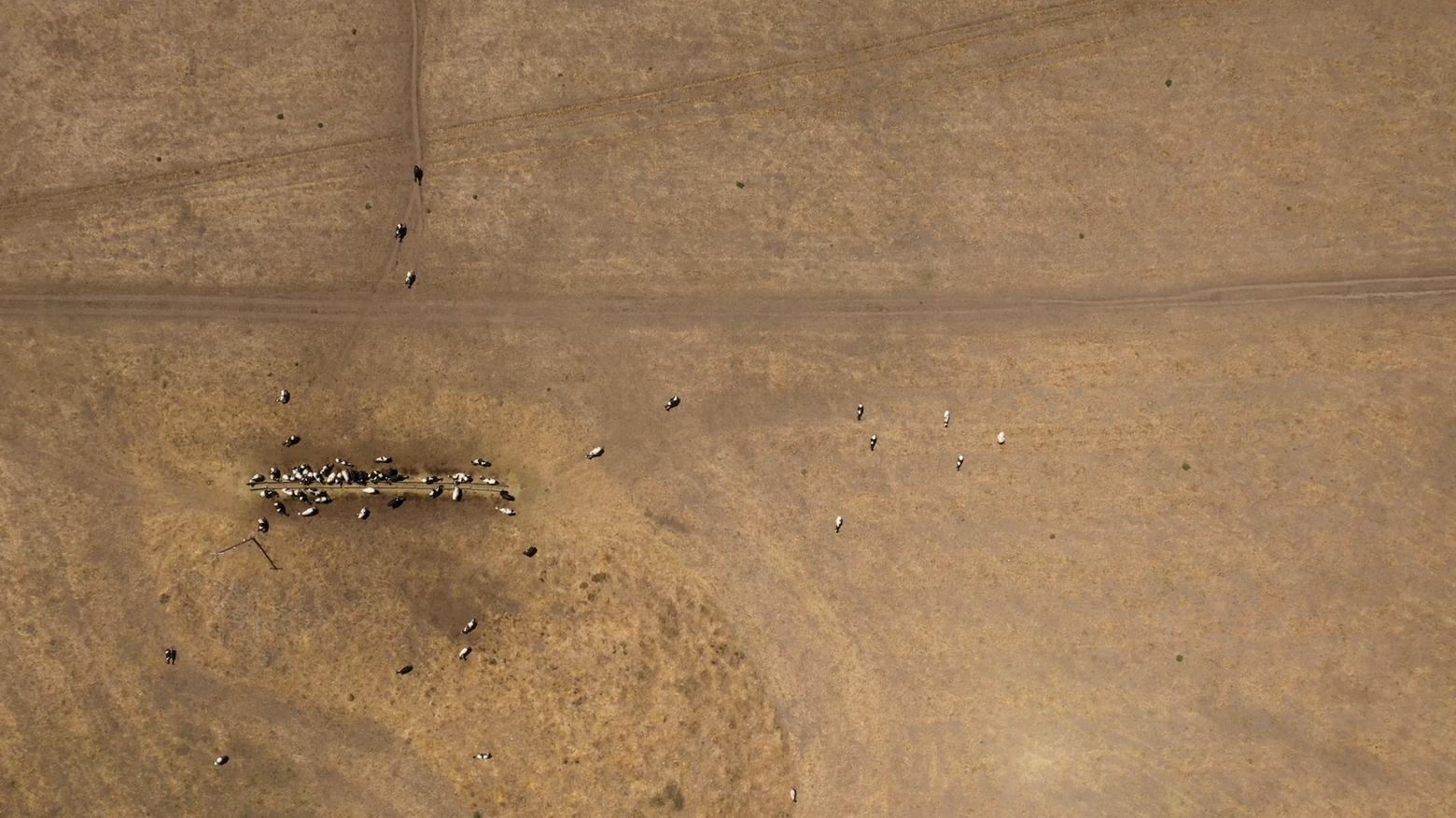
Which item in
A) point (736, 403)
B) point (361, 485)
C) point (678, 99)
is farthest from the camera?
point (678, 99)

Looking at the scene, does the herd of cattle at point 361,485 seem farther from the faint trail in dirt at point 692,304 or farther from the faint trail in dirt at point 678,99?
the faint trail in dirt at point 678,99

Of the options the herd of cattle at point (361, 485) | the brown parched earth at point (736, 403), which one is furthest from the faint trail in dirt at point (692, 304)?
the herd of cattle at point (361, 485)

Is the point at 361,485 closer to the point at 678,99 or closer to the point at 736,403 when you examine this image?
the point at 736,403

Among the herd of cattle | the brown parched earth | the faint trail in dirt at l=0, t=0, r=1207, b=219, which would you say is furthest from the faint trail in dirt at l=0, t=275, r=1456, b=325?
the faint trail in dirt at l=0, t=0, r=1207, b=219

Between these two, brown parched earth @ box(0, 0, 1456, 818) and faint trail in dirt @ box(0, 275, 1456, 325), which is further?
faint trail in dirt @ box(0, 275, 1456, 325)

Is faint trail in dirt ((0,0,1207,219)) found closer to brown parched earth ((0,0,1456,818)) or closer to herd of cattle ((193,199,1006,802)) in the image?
brown parched earth ((0,0,1456,818))

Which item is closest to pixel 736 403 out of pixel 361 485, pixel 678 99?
pixel 678 99
